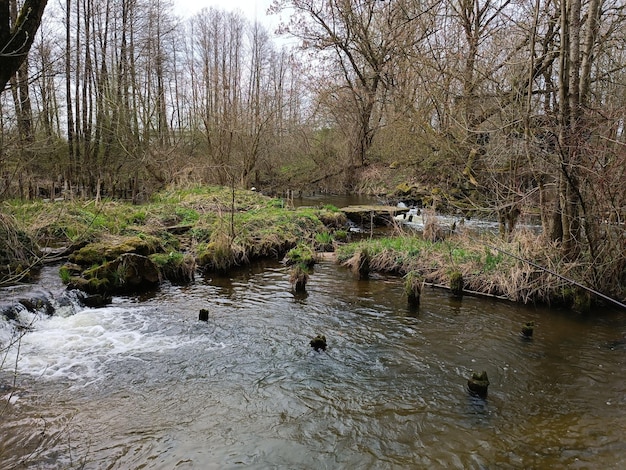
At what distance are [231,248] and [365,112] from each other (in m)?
14.4

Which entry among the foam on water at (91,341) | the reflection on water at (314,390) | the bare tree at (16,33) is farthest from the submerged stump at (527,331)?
the bare tree at (16,33)

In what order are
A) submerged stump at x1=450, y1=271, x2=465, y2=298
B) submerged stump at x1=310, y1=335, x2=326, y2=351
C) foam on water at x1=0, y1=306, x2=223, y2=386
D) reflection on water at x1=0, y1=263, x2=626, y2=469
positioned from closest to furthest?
reflection on water at x1=0, y1=263, x2=626, y2=469, foam on water at x1=0, y1=306, x2=223, y2=386, submerged stump at x1=310, y1=335, x2=326, y2=351, submerged stump at x1=450, y1=271, x2=465, y2=298

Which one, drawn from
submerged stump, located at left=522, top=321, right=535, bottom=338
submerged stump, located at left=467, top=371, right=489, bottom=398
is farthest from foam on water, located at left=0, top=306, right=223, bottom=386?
submerged stump, located at left=522, top=321, right=535, bottom=338

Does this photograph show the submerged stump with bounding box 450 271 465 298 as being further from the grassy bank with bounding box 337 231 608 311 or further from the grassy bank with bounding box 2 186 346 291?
the grassy bank with bounding box 2 186 346 291

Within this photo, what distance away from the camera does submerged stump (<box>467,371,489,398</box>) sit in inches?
175

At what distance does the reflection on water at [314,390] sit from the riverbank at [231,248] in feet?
2.73

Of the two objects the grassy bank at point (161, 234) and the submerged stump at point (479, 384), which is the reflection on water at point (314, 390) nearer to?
the submerged stump at point (479, 384)

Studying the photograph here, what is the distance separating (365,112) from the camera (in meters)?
21.6

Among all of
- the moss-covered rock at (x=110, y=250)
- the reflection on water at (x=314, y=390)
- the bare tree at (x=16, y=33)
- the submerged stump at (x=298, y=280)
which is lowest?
the reflection on water at (x=314, y=390)

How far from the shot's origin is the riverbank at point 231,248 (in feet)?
24.8

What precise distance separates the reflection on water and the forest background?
2.25m

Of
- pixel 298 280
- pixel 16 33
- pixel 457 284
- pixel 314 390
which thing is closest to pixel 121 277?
pixel 298 280

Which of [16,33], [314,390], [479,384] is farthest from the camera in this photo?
[314,390]

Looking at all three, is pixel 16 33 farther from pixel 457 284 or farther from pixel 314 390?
pixel 457 284
